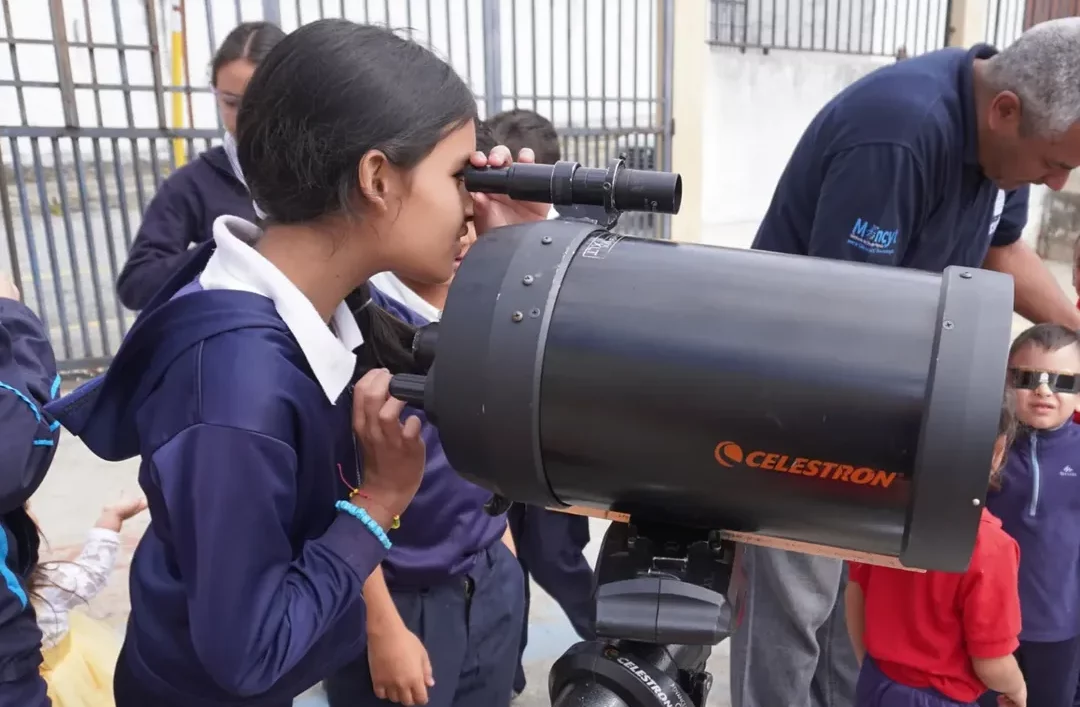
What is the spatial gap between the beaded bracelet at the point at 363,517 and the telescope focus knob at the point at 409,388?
155 mm

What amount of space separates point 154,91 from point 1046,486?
421cm

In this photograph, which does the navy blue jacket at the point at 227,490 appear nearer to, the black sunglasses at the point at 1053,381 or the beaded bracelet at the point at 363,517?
the beaded bracelet at the point at 363,517

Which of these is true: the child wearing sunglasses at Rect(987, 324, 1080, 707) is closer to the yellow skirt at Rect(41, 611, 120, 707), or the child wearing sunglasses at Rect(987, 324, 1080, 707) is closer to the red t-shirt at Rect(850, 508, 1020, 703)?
the red t-shirt at Rect(850, 508, 1020, 703)

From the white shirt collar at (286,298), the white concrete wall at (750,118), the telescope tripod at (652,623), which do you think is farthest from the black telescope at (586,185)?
the white concrete wall at (750,118)

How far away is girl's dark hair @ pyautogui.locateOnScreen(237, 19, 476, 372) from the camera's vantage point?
0.90 m

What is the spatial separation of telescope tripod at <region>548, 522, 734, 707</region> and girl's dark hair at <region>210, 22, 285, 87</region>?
1.78m

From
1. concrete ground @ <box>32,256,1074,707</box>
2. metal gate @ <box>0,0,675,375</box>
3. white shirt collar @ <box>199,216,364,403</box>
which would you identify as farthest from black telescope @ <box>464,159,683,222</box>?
metal gate @ <box>0,0,675,375</box>

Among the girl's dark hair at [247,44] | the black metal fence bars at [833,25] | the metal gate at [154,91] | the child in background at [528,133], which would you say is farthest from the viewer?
the black metal fence bars at [833,25]

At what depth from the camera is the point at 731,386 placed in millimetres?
727

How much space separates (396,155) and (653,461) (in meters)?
0.40

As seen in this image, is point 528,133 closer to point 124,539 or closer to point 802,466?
point 802,466

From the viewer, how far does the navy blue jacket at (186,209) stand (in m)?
2.28

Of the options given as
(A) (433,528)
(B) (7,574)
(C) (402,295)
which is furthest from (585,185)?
(B) (7,574)

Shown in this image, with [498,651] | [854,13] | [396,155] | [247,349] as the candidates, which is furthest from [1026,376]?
[854,13]
